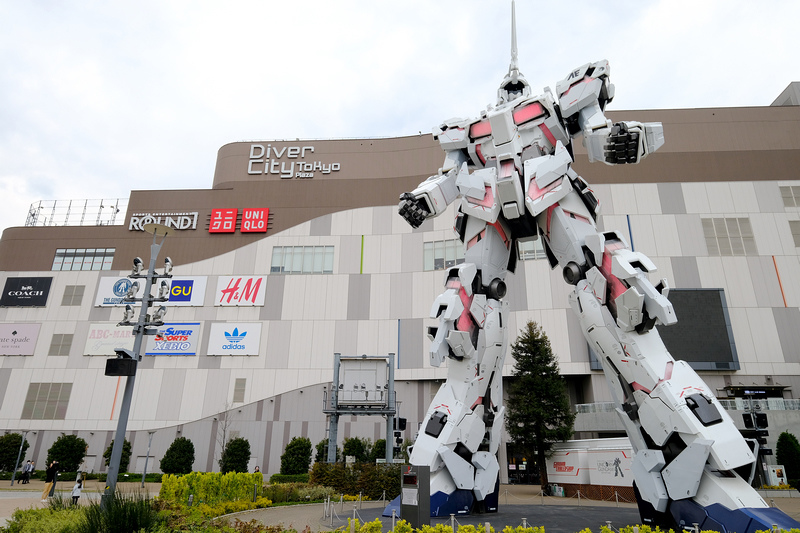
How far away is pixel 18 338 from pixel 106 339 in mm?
6855

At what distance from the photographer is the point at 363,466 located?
1720cm

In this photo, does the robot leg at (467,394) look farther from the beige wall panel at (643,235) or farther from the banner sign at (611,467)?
the beige wall panel at (643,235)

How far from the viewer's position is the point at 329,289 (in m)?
34.2

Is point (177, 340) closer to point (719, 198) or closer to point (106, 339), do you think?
point (106, 339)

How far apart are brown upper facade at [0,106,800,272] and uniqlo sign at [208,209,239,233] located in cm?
39

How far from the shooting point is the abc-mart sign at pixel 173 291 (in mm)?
34562

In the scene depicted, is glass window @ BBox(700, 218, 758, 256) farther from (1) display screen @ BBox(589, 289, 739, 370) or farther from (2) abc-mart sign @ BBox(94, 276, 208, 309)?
(2) abc-mart sign @ BBox(94, 276, 208, 309)

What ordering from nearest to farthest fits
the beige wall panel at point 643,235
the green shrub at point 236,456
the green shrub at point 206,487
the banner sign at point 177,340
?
the green shrub at point 206,487 < the green shrub at point 236,456 < the beige wall panel at point 643,235 < the banner sign at point 177,340

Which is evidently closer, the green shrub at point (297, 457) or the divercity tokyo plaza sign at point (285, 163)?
the green shrub at point (297, 457)

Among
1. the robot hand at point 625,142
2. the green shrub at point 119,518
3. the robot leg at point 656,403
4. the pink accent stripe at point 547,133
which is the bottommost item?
the green shrub at point 119,518

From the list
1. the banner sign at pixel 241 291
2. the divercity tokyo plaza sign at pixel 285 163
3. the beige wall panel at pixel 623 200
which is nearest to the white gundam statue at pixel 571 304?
the beige wall panel at pixel 623 200

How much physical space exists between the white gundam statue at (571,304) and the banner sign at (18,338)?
38231 millimetres

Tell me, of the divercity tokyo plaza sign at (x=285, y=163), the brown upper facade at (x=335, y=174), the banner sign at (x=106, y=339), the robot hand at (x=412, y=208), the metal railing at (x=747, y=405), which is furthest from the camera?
the divercity tokyo plaza sign at (x=285, y=163)

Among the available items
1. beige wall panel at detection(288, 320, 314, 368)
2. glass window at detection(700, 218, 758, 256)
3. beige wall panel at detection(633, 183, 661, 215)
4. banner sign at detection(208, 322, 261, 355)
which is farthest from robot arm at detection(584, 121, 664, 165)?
banner sign at detection(208, 322, 261, 355)
